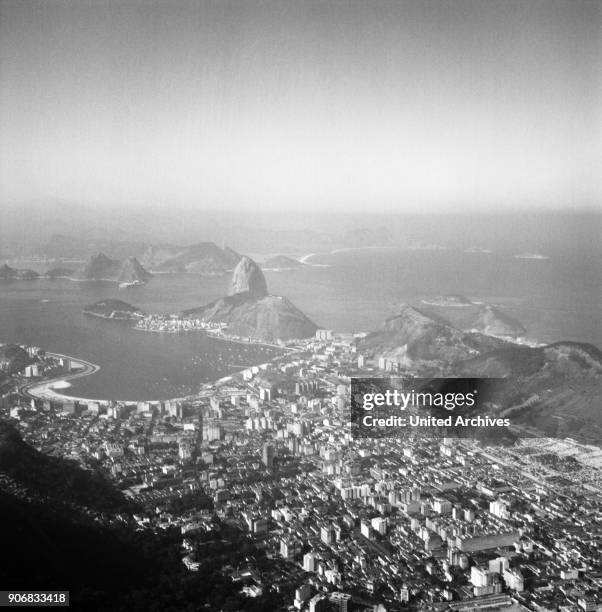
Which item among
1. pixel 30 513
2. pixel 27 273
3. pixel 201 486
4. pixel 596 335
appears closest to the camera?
pixel 30 513

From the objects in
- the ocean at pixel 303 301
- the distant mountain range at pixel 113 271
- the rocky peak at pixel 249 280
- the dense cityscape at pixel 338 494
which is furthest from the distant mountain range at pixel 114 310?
the dense cityscape at pixel 338 494

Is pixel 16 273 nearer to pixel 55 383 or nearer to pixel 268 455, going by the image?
pixel 55 383

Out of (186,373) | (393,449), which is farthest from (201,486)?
(186,373)

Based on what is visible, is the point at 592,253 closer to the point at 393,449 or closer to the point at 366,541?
the point at 393,449

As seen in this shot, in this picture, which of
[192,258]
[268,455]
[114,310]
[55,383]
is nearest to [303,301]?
[192,258]

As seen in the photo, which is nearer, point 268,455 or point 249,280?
point 268,455
